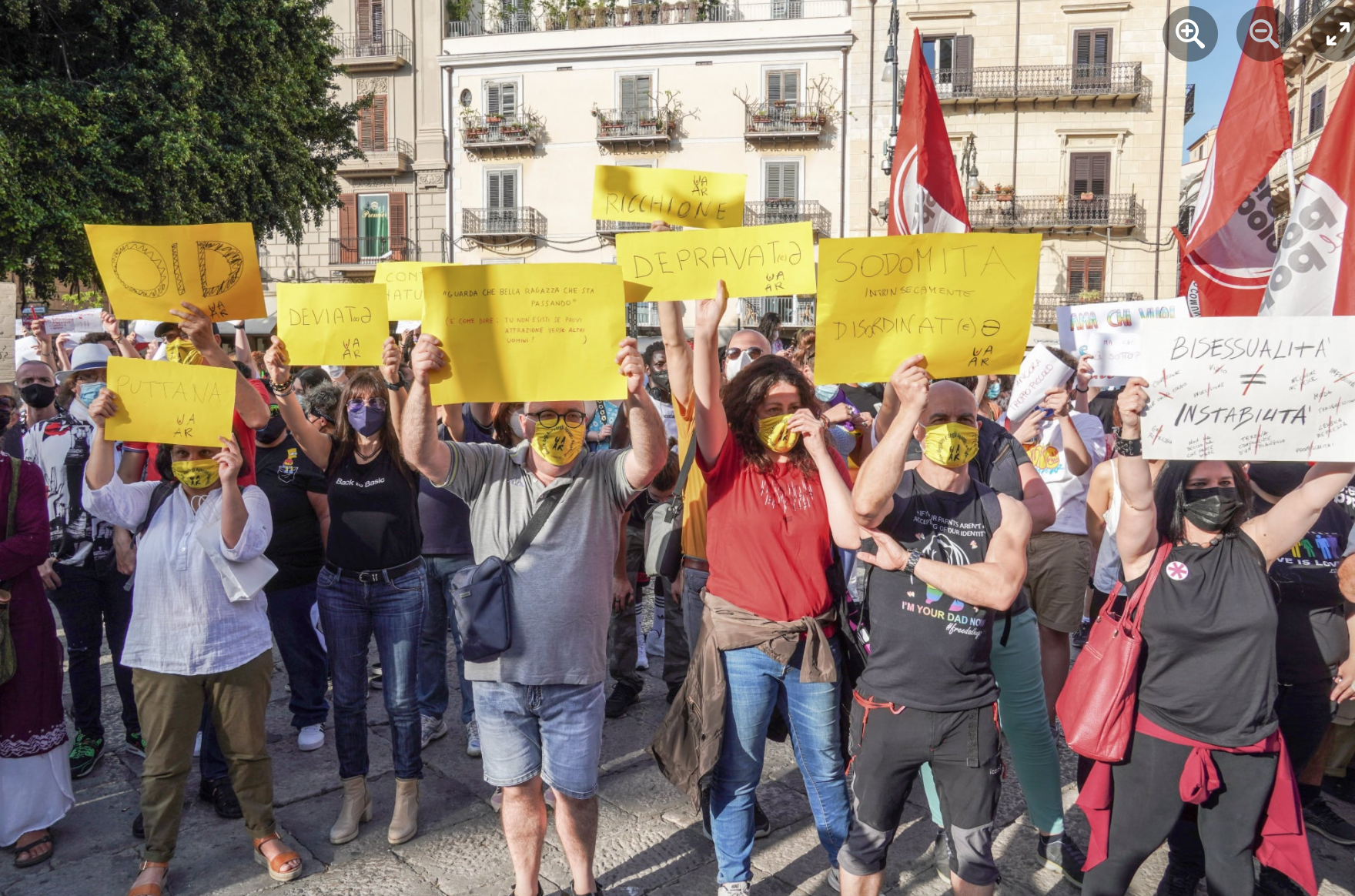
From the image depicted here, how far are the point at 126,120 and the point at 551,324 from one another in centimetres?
1224

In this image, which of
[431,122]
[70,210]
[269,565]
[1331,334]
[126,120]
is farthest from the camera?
A: [431,122]

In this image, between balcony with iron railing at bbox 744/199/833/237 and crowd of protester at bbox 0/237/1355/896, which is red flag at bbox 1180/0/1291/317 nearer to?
crowd of protester at bbox 0/237/1355/896

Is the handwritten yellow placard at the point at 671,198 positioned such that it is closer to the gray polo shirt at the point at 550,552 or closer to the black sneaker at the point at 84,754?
the gray polo shirt at the point at 550,552

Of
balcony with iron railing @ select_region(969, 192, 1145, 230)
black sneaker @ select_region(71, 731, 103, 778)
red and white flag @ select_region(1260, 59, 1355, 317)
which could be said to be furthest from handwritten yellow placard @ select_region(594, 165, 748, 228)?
balcony with iron railing @ select_region(969, 192, 1145, 230)

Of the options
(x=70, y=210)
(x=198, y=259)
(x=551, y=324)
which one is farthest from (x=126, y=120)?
(x=551, y=324)

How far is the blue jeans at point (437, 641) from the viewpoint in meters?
4.40

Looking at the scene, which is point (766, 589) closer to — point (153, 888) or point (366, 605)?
point (366, 605)

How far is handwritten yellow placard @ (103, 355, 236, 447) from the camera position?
10.0ft

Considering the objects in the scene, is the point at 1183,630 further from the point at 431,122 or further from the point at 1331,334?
the point at 431,122

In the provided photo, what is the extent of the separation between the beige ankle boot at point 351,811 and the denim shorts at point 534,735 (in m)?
1.05

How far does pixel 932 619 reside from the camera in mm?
2658

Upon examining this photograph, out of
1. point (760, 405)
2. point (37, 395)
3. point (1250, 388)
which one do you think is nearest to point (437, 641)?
point (760, 405)

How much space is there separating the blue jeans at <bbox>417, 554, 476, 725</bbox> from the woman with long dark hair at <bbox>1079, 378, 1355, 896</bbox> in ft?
9.69

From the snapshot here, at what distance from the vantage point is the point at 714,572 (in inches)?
121
